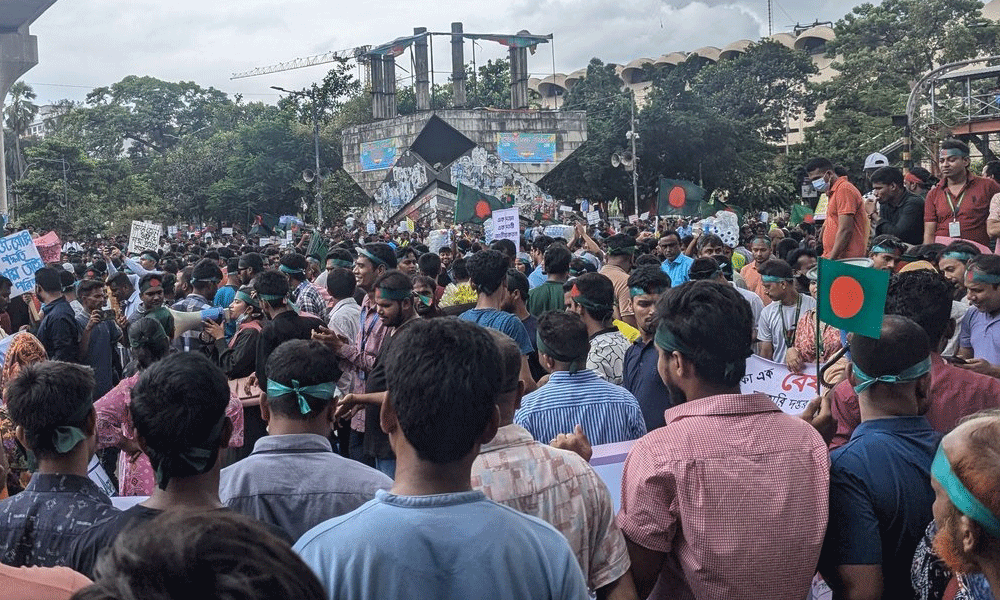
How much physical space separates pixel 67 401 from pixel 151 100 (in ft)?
350

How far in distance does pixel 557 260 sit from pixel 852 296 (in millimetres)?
4415

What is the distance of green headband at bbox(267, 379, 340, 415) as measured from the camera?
3.52 meters

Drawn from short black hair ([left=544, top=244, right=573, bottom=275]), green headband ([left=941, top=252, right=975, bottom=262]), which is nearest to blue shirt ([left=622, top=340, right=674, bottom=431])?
green headband ([left=941, top=252, right=975, bottom=262])

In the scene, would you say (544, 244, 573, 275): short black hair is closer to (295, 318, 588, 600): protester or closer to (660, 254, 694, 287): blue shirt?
(660, 254, 694, 287): blue shirt

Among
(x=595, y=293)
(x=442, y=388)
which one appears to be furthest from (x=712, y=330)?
(x=595, y=293)

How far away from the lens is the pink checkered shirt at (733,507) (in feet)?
9.04

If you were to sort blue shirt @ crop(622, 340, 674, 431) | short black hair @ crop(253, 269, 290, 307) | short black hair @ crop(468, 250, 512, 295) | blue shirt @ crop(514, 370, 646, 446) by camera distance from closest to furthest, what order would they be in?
blue shirt @ crop(514, 370, 646, 446), blue shirt @ crop(622, 340, 674, 431), short black hair @ crop(253, 269, 290, 307), short black hair @ crop(468, 250, 512, 295)

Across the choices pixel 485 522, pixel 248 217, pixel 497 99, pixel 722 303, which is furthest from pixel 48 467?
pixel 497 99

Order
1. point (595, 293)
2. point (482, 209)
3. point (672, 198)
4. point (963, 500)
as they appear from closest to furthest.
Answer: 1. point (963, 500)
2. point (595, 293)
3. point (672, 198)
4. point (482, 209)

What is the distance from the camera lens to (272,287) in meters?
5.84

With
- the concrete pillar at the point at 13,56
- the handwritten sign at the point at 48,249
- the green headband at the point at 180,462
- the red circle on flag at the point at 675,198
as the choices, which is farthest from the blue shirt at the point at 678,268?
the concrete pillar at the point at 13,56

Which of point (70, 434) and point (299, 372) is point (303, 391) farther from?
point (70, 434)

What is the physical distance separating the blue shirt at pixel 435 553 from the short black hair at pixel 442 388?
131 millimetres

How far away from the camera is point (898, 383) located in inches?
118
